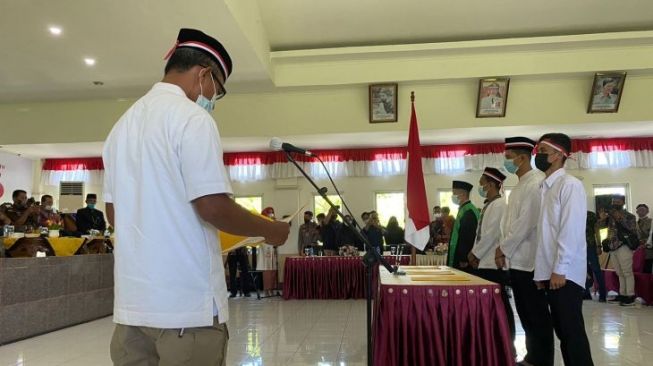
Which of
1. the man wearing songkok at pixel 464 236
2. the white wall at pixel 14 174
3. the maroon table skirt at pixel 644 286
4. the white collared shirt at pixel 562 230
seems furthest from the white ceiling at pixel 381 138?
the white collared shirt at pixel 562 230

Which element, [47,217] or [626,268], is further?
[626,268]

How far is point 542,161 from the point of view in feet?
9.18

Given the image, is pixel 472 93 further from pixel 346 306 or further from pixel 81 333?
pixel 81 333

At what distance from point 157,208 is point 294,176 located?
31.0ft

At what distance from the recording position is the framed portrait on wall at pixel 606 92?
7055 millimetres

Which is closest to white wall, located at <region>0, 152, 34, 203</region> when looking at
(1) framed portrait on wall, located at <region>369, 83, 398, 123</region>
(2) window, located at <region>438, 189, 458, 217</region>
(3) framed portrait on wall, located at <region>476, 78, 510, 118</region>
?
(1) framed portrait on wall, located at <region>369, 83, 398, 123</region>

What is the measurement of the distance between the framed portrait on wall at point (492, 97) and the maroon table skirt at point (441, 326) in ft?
18.6

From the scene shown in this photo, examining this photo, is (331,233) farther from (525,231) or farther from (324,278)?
(525,231)

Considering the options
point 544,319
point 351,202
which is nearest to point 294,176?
point 351,202

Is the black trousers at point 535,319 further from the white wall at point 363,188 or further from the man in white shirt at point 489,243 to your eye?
the white wall at point 363,188

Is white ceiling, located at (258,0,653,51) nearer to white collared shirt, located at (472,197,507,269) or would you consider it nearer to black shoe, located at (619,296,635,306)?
white collared shirt, located at (472,197,507,269)

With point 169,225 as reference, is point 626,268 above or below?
below

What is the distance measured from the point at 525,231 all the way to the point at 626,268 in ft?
15.4

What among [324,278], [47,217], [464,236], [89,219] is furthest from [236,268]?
[464,236]
